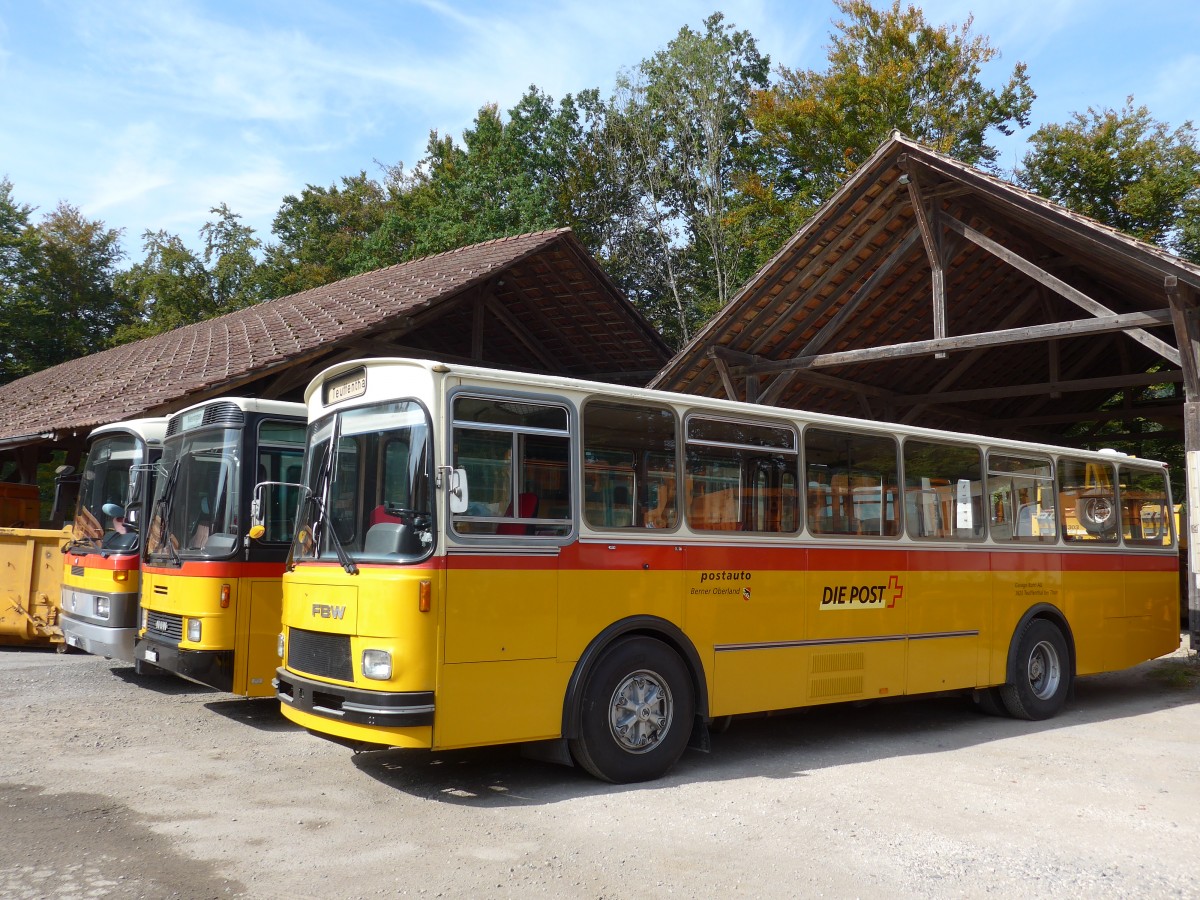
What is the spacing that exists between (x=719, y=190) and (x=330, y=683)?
30776 mm

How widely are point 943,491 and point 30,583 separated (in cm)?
1040

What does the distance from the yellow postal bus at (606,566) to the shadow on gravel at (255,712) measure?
6.22ft

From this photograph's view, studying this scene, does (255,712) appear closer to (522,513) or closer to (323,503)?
(323,503)

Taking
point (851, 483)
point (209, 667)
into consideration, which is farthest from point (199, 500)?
point (851, 483)

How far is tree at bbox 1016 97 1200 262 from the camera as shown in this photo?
1110 inches

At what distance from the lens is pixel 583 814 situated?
597 centimetres

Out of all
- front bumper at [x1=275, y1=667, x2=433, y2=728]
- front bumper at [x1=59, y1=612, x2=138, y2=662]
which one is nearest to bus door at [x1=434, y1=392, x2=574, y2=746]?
front bumper at [x1=275, y1=667, x2=433, y2=728]

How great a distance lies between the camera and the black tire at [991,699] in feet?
32.4

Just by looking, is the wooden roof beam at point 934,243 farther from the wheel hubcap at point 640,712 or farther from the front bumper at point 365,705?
the front bumper at point 365,705

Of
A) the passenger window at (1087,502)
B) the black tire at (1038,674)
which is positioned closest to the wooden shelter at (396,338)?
the passenger window at (1087,502)

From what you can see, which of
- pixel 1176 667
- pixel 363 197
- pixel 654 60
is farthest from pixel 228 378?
pixel 363 197

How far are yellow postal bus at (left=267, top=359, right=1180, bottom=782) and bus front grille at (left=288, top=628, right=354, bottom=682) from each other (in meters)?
0.02

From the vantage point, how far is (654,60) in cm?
3678

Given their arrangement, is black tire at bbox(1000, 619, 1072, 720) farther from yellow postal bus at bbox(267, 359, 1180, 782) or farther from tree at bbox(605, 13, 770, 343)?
tree at bbox(605, 13, 770, 343)
